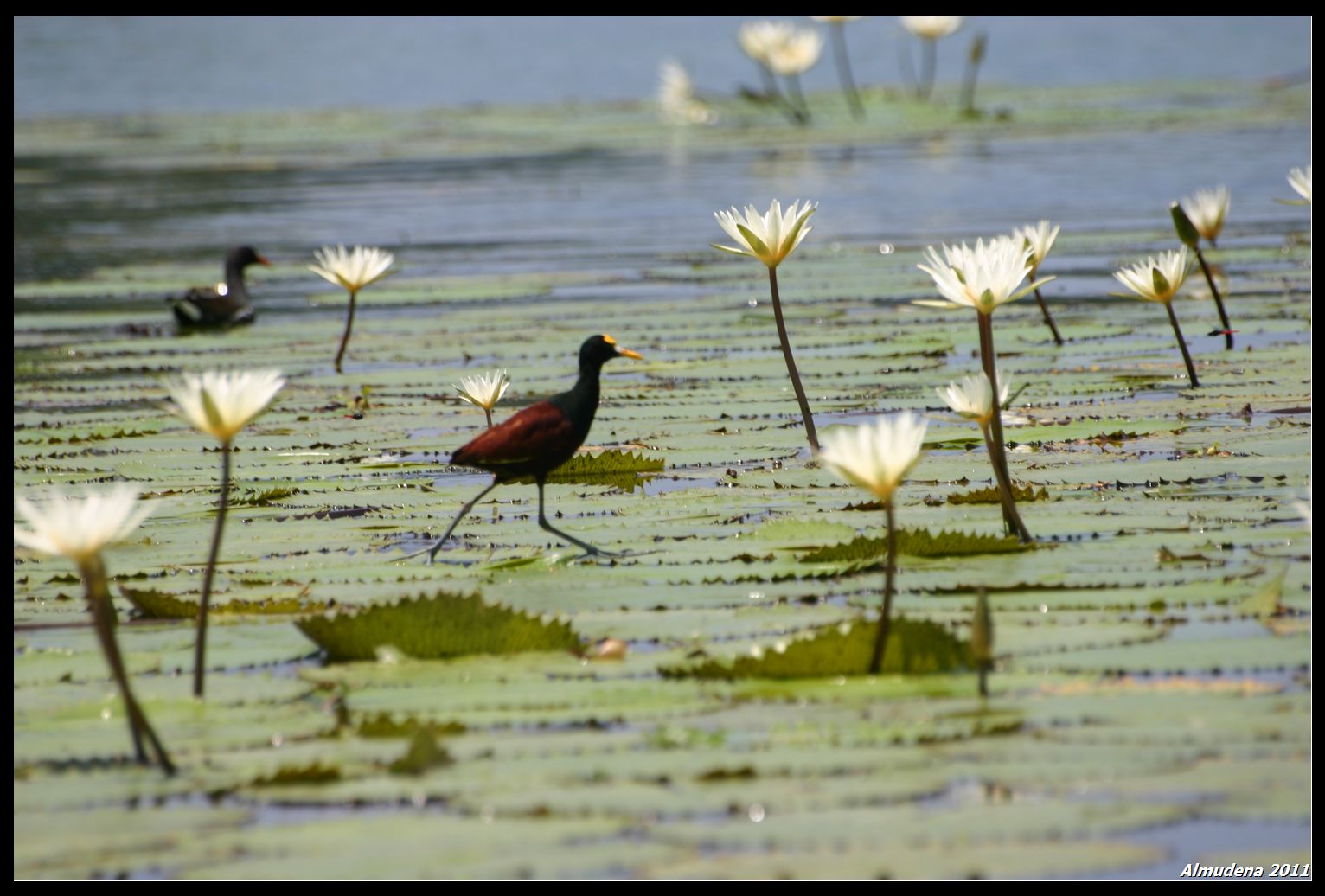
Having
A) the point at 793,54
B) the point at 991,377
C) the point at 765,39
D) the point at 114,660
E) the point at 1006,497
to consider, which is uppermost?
the point at 765,39

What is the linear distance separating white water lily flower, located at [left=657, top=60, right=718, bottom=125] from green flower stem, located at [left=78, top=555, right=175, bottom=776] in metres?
17.3

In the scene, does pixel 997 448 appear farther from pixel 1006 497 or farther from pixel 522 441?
pixel 522 441

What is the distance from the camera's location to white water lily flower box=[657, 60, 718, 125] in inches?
763

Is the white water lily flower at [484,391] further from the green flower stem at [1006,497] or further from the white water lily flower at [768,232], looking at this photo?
the green flower stem at [1006,497]

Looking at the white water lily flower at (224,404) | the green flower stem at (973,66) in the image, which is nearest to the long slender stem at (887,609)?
the white water lily flower at (224,404)

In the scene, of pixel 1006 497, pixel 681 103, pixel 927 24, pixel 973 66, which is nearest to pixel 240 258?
pixel 1006 497

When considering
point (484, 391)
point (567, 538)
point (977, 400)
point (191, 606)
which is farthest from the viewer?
point (484, 391)

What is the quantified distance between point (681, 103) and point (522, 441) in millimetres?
17311

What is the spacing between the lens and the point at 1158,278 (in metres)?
4.84

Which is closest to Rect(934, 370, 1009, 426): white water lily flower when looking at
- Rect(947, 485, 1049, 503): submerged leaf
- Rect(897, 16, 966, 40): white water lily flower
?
Rect(947, 485, 1049, 503): submerged leaf

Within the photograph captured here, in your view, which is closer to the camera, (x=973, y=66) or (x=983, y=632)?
(x=983, y=632)

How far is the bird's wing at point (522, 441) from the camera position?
375cm

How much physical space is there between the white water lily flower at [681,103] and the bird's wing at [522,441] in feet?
52.6
